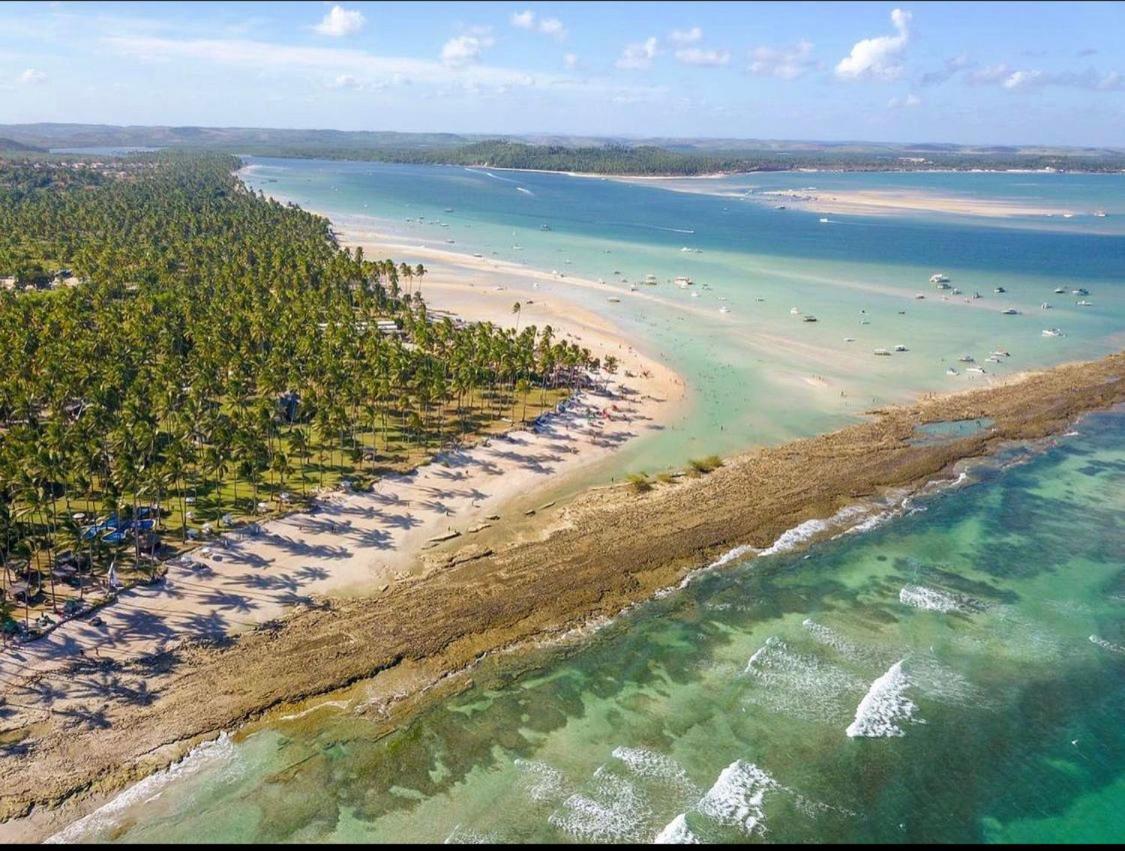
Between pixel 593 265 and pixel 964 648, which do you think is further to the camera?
pixel 593 265

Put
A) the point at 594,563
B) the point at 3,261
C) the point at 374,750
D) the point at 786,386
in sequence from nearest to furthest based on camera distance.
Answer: the point at 374,750 → the point at 594,563 → the point at 786,386 → the point at 3,261

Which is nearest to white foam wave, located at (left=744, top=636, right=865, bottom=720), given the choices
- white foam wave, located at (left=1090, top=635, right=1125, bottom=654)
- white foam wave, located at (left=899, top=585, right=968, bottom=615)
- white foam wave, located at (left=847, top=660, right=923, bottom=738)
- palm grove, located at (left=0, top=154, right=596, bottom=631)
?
white foam wave, located at (left=847, top=660, right=923, bottom=738)

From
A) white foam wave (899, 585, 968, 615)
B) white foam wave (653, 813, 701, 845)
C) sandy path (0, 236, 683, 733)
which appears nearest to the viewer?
white foam wave (653, 813, 701, 845)

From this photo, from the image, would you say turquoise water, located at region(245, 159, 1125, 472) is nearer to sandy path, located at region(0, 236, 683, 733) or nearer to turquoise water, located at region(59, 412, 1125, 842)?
sandy path, located at region(0, 236, 683, 733)

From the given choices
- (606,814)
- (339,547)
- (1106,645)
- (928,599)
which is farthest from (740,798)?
(339,547)

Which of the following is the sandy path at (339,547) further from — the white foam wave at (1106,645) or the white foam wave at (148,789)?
the white foam wave at (1106,645)

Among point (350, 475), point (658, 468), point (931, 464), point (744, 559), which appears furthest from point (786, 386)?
point (350, 475)

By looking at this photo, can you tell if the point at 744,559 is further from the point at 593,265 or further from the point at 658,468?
Answer: the point at 593,265
